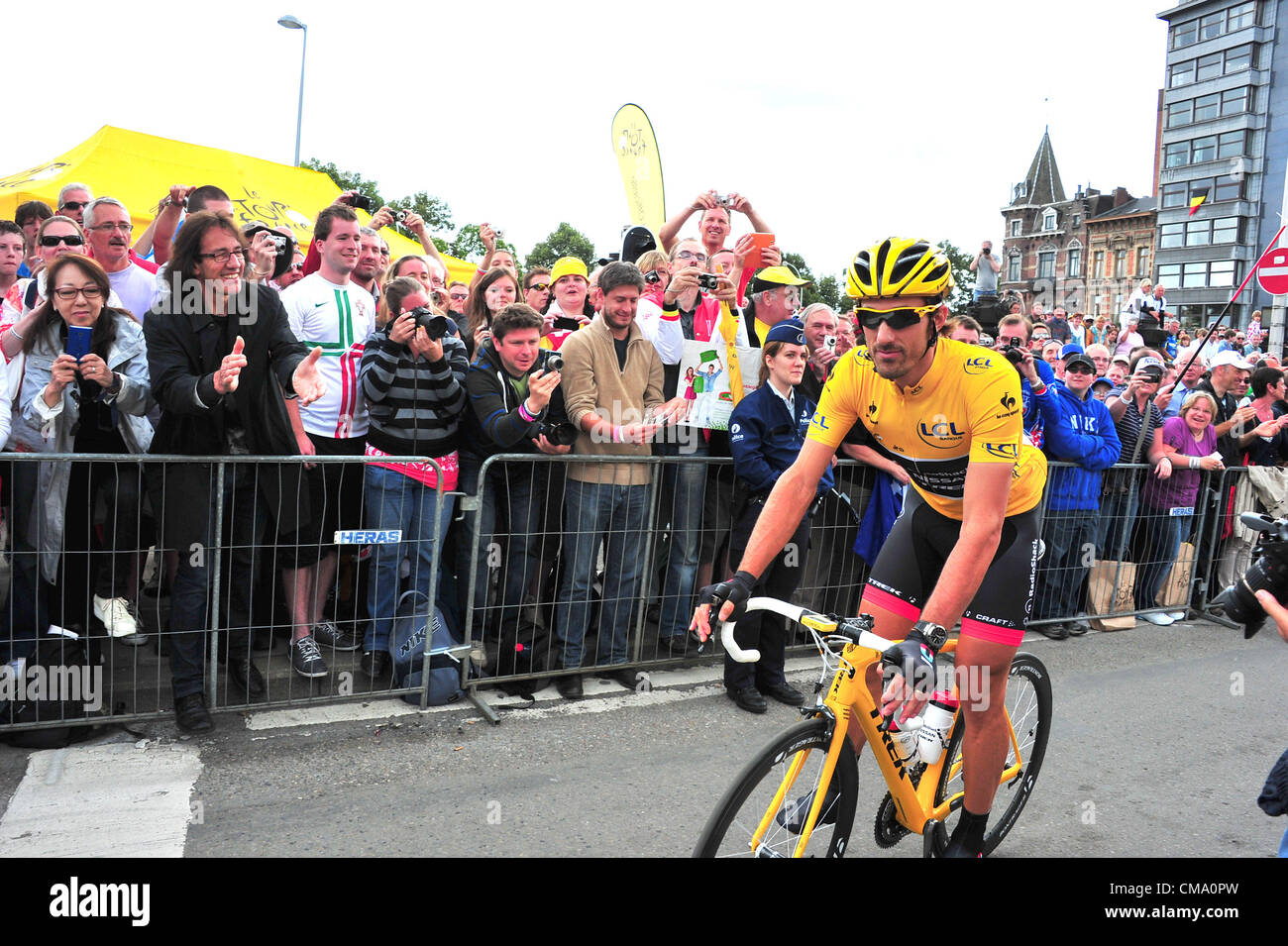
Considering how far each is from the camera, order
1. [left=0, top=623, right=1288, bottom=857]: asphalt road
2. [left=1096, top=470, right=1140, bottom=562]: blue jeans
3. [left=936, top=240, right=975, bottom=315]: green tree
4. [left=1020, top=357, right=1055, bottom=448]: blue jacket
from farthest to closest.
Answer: [left=936, top=240, right=975, bottom=315]: green tree
[left=1096, top=470, right=1140, bottom=562]: blue jeans
[left=1020, top=357, right=1055, bottom=448]: blue jacket
[left=0, top=623, right=1288, bottom=857]: asphalt road

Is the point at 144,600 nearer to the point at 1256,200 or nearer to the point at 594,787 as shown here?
the point at 594,787

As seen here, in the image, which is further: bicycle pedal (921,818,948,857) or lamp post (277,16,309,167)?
lamp post (277,16,309,167)

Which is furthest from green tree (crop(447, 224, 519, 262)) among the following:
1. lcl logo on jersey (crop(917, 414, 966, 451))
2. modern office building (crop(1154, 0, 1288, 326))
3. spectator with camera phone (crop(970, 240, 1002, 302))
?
modern office building (crop(1154, 0, 1288, 326))

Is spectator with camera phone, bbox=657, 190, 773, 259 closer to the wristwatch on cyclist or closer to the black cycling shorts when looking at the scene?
the black cycling shorts

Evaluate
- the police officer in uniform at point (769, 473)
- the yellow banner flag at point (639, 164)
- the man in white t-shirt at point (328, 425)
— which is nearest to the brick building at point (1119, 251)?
the yellow banner flag at point (639, 164)

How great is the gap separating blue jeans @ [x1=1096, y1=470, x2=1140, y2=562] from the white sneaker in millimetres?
7271

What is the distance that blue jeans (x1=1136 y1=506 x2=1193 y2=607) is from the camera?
841cm

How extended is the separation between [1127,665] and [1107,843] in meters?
3.31

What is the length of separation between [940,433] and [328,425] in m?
3.57

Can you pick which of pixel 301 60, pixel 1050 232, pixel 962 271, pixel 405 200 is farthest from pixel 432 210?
pixel 1050 232

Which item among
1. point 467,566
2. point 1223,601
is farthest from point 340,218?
point 1223,601
